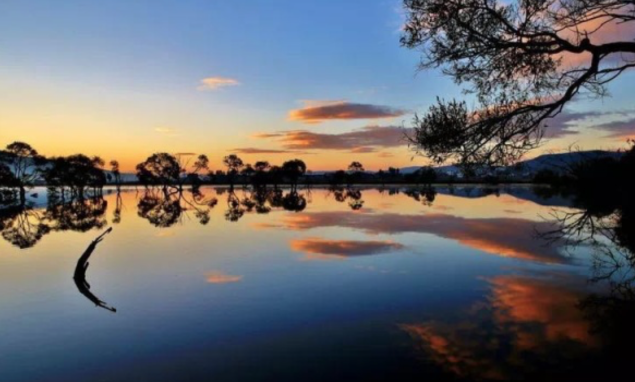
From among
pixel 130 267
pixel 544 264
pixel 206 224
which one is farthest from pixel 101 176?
pixel 544 264

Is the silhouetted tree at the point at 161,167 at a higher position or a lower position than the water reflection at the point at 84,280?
higher

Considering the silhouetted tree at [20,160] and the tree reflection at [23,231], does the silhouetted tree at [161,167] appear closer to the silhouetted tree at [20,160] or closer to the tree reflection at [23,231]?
the silhouetted tree at [20,160]

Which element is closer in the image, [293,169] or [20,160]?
[20,160]

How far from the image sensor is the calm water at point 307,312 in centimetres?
927

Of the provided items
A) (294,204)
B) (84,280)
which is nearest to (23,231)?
(84,280)

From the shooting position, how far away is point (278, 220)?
41031mm

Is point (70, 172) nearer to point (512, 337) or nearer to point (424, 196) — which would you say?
point (424, 196)

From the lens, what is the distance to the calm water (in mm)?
→ 9266

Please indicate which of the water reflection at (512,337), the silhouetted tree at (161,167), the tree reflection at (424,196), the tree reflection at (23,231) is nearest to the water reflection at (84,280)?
the water reflection at (512,337)

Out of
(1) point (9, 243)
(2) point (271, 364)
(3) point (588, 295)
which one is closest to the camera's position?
(2) point (271, 364)

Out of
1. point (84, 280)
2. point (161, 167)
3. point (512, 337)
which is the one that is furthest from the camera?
point (161, 167)

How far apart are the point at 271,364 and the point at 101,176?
144 metres

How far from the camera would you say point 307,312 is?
13.2 metres

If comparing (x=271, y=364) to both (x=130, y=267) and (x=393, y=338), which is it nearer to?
(x=393, y=338)
